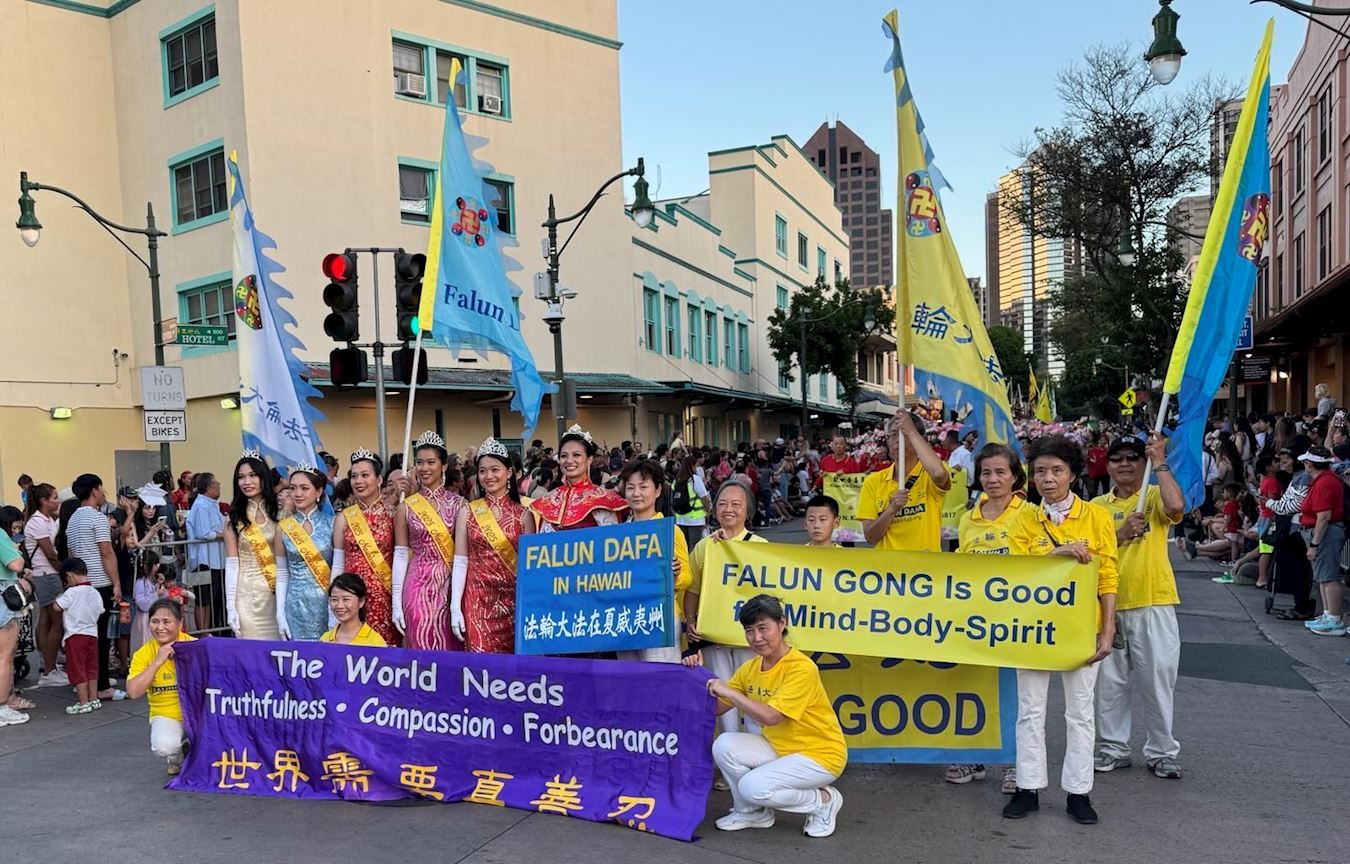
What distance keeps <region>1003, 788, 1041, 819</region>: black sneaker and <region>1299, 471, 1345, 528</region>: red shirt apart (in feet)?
19.1

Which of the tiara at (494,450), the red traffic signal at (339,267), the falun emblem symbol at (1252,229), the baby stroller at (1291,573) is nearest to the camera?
the falun emblem symbol at (1252,229)

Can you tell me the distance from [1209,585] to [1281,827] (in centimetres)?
818

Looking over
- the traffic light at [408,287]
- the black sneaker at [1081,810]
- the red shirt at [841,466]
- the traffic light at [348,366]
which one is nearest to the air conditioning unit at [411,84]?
the red shirt at [841,466]

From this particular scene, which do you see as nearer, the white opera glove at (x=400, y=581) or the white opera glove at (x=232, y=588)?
the white opera glove at (x=400, y=581)

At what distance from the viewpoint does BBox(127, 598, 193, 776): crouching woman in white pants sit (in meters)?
5.87

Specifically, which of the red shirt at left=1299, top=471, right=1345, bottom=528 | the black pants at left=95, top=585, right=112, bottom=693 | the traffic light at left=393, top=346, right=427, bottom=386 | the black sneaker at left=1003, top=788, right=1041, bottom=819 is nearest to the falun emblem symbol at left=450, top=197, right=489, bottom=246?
the traffic light at left=393, top=346, right=427, bottom=386

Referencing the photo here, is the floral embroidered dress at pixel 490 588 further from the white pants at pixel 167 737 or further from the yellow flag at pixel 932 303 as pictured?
the yellow flag at pixel 932 303

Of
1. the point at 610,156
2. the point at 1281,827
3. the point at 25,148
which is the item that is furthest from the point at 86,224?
the point at 1281,827

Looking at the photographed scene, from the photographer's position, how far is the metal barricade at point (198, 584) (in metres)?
8.68

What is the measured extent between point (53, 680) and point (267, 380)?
3.63m

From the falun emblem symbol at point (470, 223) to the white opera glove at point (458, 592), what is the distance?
296cm

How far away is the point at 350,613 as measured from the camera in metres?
5.68

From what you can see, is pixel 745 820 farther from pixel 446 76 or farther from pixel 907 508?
pixel 446 76

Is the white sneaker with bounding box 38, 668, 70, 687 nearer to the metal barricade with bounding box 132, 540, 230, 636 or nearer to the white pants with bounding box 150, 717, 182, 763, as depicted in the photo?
the metal barricade with bounding box 132, 540, 230, 636
